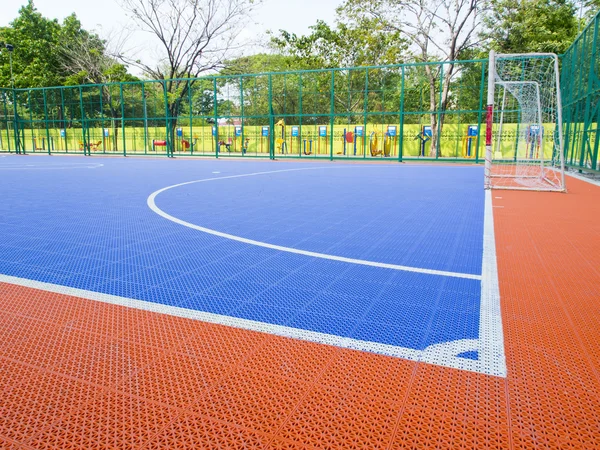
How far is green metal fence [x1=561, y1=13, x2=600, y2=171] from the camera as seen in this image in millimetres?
10297

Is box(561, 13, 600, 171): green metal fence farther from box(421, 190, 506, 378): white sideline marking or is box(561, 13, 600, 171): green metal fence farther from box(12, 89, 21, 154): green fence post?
box(12, 89, 21, 154): green fence post

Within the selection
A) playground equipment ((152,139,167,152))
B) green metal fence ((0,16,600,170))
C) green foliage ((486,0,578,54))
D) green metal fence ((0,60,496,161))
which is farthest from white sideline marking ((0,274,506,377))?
green foliage ((486,0,578,54))

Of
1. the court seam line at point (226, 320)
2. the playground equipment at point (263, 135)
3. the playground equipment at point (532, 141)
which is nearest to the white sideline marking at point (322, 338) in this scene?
the court seam line at point (226, 320)

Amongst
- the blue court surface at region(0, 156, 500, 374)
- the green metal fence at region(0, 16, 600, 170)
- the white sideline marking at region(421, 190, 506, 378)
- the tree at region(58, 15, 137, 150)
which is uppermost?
the tree at region(58, 15, 137, 150)

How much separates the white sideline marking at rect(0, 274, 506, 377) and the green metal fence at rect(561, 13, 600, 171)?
9.88 m

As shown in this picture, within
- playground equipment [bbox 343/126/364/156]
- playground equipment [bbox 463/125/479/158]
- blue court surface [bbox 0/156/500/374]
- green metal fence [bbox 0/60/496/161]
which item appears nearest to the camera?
blue court surface [bbox 0/156/500/374]

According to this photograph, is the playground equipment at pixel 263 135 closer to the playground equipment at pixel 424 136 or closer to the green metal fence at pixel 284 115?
the green metal fence at pixel 284 115

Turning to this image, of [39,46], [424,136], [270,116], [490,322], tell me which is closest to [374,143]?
[424,136]

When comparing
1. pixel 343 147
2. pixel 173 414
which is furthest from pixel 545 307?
pixel 343 147

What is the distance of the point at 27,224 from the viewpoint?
16.4 feet

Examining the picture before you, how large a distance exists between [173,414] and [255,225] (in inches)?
136

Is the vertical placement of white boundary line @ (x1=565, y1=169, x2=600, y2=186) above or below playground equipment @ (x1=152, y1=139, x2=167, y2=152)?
below

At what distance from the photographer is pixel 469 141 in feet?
67.2

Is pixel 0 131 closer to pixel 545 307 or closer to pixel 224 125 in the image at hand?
pixel 224 125
